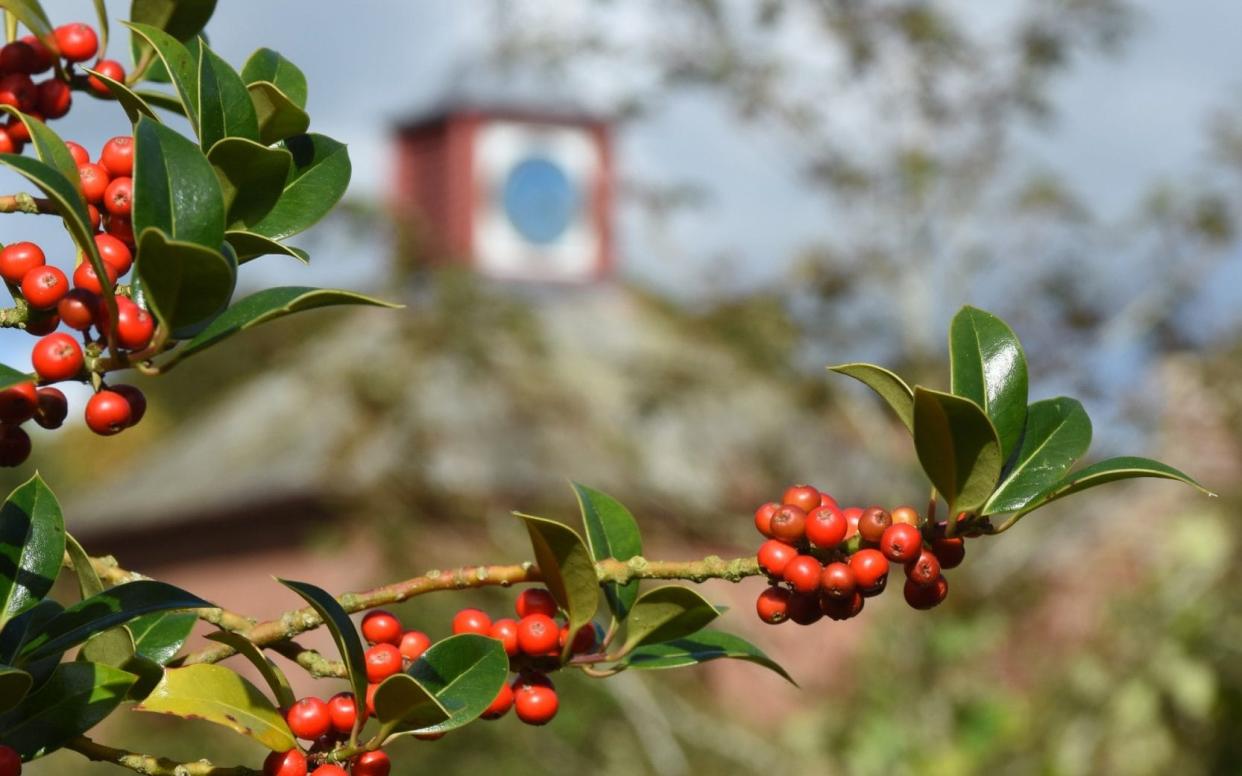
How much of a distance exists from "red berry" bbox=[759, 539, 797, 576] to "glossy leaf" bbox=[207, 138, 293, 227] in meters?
0.43

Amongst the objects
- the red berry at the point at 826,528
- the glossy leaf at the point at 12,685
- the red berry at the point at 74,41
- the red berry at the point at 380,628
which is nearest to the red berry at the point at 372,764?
the red berry at the point at 380,628

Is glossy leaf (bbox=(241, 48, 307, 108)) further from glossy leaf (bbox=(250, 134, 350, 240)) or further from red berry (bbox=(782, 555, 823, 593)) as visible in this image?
red berry (bbox=(782, 555, 823, 593))

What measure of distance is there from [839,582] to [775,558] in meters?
0.05

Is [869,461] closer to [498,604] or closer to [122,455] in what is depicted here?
[498,604]

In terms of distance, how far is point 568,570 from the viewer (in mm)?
1117

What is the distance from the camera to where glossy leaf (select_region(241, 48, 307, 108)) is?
1.28 meters

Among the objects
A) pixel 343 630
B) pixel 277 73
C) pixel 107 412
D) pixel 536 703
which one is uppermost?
pixel 277 73

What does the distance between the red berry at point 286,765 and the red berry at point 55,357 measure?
0.94 ft

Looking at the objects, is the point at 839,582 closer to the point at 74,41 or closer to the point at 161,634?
the point at 161,634

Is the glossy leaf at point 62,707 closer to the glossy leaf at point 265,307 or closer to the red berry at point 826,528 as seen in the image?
the glossy leaf at point 265,307

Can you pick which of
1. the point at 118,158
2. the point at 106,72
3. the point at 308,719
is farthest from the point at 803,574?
the point at 106,72

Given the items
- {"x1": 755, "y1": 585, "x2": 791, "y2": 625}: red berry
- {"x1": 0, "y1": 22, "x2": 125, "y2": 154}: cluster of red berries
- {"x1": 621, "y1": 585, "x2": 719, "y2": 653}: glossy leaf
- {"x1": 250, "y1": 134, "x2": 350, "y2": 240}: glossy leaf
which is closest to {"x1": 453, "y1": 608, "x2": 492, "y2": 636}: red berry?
{"x1": 621, "y1": 585, "x2": 719, "y2": 653}: glossy leaf

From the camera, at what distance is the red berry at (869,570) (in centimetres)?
106

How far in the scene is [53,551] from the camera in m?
1.09
